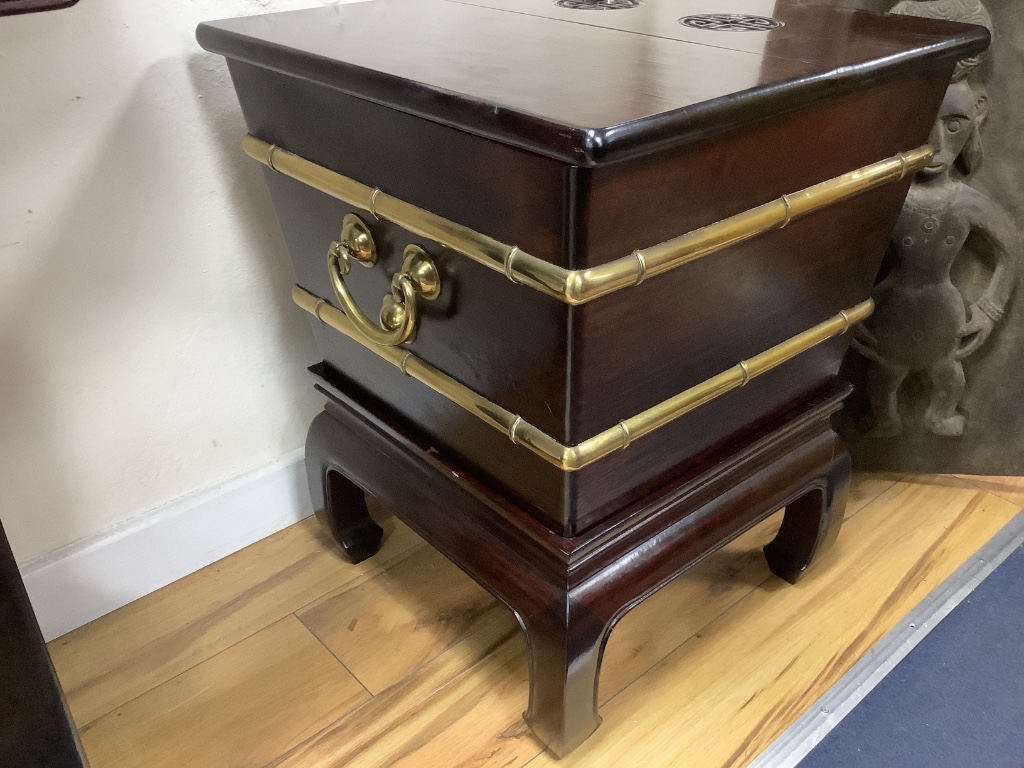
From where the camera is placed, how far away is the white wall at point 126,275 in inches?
28.8

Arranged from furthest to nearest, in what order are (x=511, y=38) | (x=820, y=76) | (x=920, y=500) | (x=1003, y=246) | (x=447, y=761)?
1. (x=920, y=500)
2. (x=1003, y=246)
3. (x=447, y=761)
4. (x=511, y=38)
5. (x=820, y=76)

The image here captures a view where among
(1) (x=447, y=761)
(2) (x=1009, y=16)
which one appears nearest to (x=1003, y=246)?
(2) (x=1009, y=16)

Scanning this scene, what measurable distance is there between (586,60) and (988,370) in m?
0.74

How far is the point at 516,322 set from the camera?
1.86 ft

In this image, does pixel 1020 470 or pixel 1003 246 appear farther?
pixel 1020 470

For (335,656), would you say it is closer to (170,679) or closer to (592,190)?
(170,679)

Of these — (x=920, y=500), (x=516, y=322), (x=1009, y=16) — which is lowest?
(x=920, y=500)

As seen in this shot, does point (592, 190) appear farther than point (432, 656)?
No

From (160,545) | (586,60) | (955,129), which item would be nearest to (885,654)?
(955,129)

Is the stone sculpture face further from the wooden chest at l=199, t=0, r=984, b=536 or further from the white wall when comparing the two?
the white wall

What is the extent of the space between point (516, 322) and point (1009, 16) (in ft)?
2.21

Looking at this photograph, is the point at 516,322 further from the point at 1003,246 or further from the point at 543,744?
the point at 1003,246

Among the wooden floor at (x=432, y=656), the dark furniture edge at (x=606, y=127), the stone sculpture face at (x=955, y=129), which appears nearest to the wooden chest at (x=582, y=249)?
the dark furniture edge at (x=606, y=127)

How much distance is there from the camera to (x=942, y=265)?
0.93 metres
